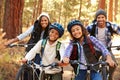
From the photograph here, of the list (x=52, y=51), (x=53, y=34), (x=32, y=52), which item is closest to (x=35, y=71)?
(x=32, y=52)

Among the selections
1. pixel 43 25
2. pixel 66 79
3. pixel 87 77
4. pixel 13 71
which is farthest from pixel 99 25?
pixel 66 79

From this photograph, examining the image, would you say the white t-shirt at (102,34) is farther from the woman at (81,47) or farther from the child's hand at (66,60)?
the child's hand at (66,60)

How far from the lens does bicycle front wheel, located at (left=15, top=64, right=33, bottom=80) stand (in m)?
5.80

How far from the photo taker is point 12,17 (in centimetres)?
1430

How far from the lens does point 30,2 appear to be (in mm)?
45469

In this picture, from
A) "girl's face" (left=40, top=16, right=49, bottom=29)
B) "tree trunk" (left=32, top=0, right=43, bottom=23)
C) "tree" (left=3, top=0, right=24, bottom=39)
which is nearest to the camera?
"girl's face" (left=40, top=16, right=49, bottom=29)

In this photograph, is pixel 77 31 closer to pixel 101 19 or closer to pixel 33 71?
pixel 33 71

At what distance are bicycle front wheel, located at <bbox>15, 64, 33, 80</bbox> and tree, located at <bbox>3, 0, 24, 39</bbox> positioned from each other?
320 inches

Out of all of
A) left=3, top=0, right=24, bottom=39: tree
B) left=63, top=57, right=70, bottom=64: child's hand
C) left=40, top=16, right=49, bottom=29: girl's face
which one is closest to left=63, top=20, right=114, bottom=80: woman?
left=63, top=57, right=70, bottom=64: child's hand

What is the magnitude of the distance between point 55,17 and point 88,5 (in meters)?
12.5

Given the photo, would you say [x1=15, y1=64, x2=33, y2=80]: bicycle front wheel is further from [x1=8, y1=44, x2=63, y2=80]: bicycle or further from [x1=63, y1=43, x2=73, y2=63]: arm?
[x1=63, y1=43, x2=73, y2=63]: arm

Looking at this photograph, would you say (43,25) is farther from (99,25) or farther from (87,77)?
(87,77)

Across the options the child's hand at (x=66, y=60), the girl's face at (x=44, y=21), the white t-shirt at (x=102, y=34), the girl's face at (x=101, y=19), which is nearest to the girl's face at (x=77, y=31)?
the child's hand at (x=66, y=60)

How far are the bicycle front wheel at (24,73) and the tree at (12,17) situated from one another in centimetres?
814
